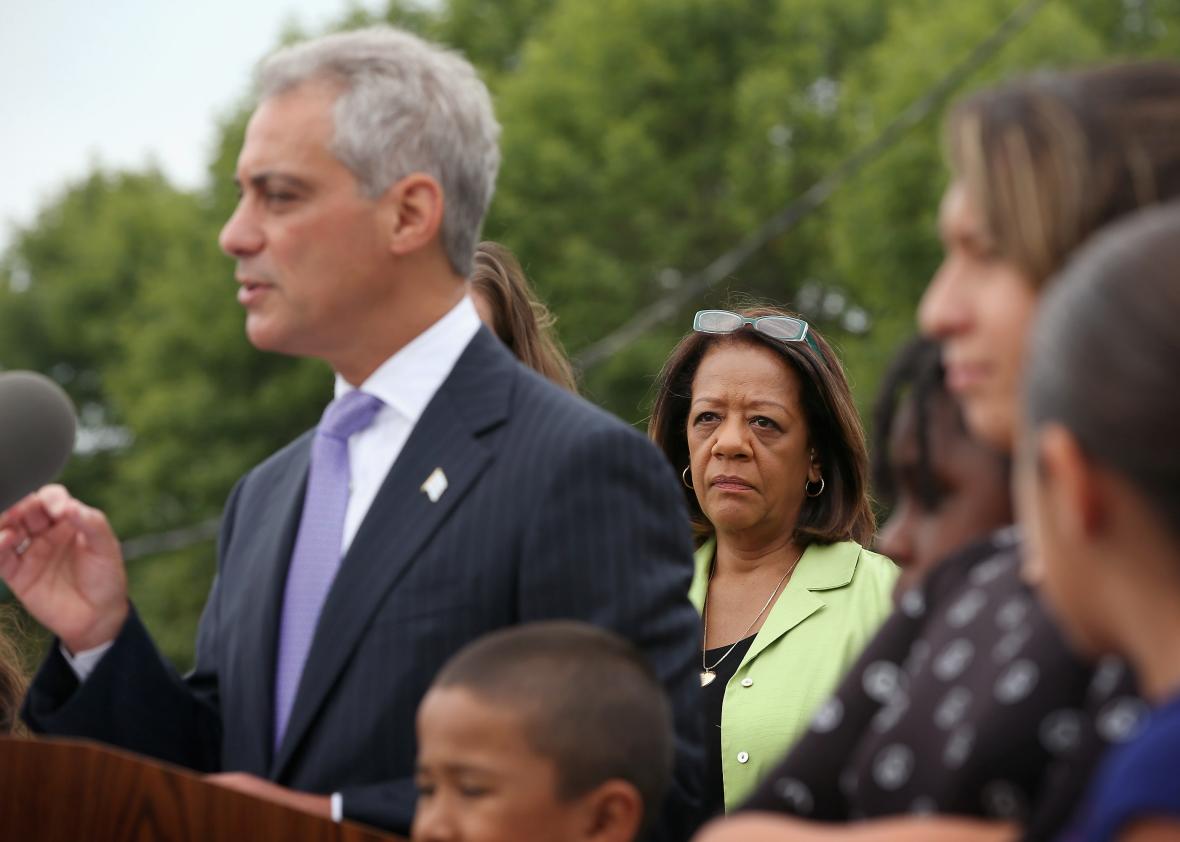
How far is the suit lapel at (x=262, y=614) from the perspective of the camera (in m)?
2.97

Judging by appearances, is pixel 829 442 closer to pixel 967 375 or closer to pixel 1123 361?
pixel 967 375

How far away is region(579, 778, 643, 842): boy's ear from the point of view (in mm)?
2508

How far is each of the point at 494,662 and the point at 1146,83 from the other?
1.12m

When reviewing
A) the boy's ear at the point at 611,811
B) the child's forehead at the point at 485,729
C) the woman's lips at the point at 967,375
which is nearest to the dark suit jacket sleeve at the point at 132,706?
the child's forehead at the point at 485,729

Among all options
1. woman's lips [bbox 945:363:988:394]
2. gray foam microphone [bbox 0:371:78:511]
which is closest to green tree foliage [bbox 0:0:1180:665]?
gray foam microphone [bbox 0:371:78:511]

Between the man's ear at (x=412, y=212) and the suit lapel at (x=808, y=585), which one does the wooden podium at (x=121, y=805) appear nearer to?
the man's ear at (x=412, y=212)

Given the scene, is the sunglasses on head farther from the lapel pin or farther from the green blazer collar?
the lapel pin

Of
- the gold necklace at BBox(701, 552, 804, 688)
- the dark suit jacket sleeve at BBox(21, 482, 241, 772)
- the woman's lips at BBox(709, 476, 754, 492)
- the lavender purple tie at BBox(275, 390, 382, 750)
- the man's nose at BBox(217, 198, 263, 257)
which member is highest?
the man's nose at BBox(217, 198, 263, 257)

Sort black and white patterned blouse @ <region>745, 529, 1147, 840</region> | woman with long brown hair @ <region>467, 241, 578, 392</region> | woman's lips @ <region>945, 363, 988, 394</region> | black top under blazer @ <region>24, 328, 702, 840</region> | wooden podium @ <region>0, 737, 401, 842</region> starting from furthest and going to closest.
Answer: woman with long brown hair @ <region>467, 241, 578, 392</region> → black top under blazer @ <region>24, 328, 702, 840</region> → wooden podium @ <region>0, 737, 401, 842</region> → woman's lips @ <region>945, 363, 988, 394</region> → black and white patterned blouse @ <region>745, 529, 1147, 840</region>

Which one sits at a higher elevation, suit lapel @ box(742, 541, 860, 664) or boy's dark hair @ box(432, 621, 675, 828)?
boy's dark hair @ box(432, 621, 675, 828)

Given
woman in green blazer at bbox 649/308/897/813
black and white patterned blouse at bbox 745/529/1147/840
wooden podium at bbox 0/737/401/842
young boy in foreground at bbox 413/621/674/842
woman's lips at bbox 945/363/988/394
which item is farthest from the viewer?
woman in green blazer at bbox 649/308/897/813

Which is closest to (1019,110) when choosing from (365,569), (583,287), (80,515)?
(365,569)

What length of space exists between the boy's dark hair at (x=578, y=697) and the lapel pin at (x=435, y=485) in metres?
0.38

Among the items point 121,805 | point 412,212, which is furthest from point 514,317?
point 121,805
